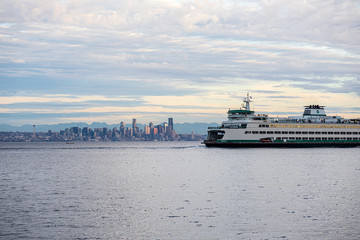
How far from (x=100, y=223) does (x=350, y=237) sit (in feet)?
51.1

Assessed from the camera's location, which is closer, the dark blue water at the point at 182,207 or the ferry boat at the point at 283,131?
the dark blue water at the point at 182,207

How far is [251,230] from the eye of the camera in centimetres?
2944

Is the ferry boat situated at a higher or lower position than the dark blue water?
higher

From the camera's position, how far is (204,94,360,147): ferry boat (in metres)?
149

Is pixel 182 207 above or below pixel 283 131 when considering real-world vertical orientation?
below

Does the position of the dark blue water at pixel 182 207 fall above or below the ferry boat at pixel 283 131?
below

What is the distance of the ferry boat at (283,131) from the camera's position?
5881 inches

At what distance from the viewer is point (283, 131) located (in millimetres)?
154375

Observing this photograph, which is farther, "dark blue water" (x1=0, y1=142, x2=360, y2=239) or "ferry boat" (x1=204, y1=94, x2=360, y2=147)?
"ferry boat" (x1=204, y1=94, x2=360, y2=147)

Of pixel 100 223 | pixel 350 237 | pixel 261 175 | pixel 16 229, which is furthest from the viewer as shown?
pixel 261 175

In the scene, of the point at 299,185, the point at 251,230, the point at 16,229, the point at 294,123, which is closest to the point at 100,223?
the point at 16,229

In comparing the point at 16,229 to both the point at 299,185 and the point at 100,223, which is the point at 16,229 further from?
the point at 299,185

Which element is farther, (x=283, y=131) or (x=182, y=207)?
(x=283, y=131)

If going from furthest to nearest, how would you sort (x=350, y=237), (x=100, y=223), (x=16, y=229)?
(x=100, y=223) < (x=16, y=229) < (x=350, y=237)
